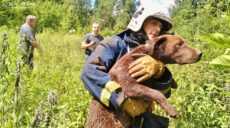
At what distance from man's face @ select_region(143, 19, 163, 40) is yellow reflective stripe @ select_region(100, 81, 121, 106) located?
0.42m

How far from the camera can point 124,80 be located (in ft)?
8.93

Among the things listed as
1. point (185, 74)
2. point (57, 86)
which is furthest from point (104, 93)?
point (57, 86)

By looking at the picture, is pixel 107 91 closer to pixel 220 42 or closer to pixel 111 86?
pixel 111 86

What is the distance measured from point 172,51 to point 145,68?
0.23 meters

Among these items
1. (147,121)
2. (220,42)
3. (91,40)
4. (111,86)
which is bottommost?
(91,40)

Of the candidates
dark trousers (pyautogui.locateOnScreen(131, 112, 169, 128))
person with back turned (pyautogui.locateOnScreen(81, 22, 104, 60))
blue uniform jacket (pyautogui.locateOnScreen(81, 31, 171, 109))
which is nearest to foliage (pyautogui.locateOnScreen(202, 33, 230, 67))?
blue uniform jacket (pyautogui.locateOnScreen(81, 31, 171, 109))

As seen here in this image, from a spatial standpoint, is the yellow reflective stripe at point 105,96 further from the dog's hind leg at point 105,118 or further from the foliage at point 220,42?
the foliage at point 220,42

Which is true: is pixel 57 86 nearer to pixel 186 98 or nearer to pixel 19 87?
pixel 186 98

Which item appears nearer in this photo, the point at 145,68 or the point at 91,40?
the point at 145,68

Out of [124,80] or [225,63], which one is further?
[124,80]

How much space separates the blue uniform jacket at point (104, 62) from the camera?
8.99 ft

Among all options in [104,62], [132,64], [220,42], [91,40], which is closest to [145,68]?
[132,64]

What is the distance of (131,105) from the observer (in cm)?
271

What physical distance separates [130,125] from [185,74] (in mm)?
2167
